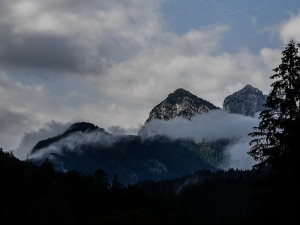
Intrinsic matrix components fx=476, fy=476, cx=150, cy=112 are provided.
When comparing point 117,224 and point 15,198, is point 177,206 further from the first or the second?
point 117,224

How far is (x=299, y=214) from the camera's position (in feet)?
112

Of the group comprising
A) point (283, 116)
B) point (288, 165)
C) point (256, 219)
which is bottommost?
point (256, 219)

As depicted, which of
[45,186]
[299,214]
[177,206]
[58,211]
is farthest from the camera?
[177,206]

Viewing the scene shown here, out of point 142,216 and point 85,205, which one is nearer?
point 142,216

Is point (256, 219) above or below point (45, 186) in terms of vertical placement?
below

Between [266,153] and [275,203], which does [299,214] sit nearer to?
[275,203]

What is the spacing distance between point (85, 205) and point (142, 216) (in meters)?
46.7

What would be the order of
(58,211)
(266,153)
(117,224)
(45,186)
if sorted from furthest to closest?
(45,186)
(58,211)
(117,224)
(266,153)

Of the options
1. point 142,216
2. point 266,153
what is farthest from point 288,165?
point 142,216

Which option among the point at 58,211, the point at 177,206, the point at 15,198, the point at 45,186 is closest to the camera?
the point at 58,211

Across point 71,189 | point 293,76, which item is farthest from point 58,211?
point 71,189

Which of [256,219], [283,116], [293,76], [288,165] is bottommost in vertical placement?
[256,219]

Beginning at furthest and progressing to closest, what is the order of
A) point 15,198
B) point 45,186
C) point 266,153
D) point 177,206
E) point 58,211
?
point 177,206 → point 45,186 → point 15,198 → point 58,211 → point 266,153

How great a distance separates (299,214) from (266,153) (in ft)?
17.9
